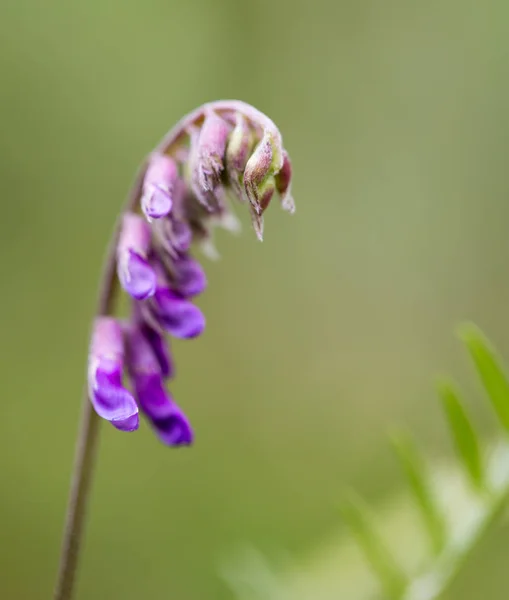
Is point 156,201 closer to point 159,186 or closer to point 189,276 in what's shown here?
point 159,186

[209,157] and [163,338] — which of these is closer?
[209,157]

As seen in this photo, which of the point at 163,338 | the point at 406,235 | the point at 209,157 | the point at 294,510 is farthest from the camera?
the point at 406,235

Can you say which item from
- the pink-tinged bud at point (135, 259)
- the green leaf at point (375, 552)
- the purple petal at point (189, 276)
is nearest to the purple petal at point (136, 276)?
the pink-tinged bud at point (135, 259)

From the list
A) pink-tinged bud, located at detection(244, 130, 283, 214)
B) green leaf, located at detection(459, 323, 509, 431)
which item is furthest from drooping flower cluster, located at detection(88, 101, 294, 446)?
green leaf, located at detection(459, 323, 509, 431)

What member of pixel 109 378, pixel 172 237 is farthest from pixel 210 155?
pixel 109 378

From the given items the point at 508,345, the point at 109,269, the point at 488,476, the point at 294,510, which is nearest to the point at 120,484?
the point at 294,510

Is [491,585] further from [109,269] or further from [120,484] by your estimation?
[120,484]
